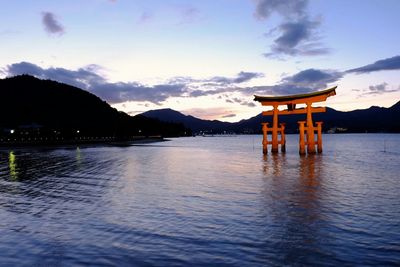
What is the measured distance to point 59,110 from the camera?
153 metres

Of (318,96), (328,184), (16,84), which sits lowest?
(328,184)

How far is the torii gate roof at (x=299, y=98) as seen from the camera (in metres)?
35.8

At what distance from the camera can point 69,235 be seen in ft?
28.4

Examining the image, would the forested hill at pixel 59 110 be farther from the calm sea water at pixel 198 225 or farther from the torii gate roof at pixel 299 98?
the calm sea water at pixel 198 225

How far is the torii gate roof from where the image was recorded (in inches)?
1409

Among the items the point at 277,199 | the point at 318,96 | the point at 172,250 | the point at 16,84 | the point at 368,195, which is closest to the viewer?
the point at 172,250

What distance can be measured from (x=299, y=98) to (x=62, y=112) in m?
135

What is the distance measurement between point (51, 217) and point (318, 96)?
32004 mm

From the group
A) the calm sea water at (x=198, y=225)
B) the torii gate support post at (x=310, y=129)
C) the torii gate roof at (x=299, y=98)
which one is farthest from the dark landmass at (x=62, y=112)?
the calm sea water at (x=198, y=225)

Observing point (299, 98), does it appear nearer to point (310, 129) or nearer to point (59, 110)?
point (310, 129)

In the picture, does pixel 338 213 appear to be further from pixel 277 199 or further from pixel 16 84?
pixel 16 84

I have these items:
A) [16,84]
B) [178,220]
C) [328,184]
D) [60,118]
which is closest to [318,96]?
[328,184]

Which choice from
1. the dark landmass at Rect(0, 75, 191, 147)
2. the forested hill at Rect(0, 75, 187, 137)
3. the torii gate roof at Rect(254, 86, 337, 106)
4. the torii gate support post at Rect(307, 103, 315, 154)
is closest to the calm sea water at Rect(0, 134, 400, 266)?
the torii gate roof at Rect(254, 86, 337, 106)

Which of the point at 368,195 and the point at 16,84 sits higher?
the point at 16,84
